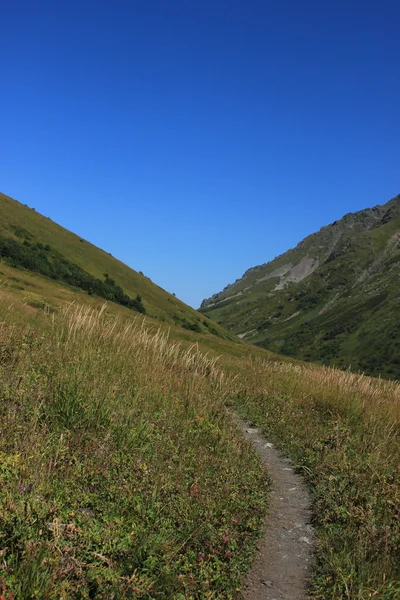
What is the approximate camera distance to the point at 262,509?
5973 mm

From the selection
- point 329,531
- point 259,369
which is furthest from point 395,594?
point 259,369

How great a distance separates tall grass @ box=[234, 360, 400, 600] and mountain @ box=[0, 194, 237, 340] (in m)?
47.2

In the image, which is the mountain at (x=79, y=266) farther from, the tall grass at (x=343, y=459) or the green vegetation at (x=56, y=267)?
the tall grass at (x=343, y=459)

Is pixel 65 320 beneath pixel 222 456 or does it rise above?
above

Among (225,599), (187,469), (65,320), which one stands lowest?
(225,599)

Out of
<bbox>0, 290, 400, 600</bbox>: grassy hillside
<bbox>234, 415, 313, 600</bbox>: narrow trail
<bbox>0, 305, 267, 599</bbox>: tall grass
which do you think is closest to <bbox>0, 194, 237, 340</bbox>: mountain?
<bbox>0, 290, 400, 600</bbox>: grassy hillside

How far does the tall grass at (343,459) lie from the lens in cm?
449

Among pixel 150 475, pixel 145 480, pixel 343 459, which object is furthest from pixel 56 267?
pixel 145 480

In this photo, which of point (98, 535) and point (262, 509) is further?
point (262, 509)

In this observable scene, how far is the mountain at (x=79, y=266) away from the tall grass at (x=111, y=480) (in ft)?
168

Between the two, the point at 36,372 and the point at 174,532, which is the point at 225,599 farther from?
the point at 36,372

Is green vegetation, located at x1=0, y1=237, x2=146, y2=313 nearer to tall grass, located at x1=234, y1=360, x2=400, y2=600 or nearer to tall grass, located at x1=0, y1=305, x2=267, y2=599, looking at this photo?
tall grass, located at x1=234, y1=360, x2=400, y2=600

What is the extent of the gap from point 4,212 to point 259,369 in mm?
76226

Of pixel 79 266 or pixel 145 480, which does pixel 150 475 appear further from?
pixel 79 266
